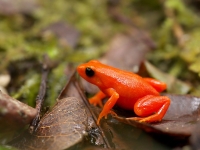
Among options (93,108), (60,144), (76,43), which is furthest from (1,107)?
(76,43)

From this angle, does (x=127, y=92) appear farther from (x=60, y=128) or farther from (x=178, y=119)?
(x=60, y=128)

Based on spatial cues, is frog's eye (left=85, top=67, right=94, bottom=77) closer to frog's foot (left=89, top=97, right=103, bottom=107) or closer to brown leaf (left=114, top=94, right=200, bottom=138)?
frog's foot (left=89, top=97, right=103, bottom=107)

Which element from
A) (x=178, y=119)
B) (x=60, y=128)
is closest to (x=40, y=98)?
(x=60, y=128)

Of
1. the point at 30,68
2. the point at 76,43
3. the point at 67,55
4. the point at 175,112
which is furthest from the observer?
the point at 76,43

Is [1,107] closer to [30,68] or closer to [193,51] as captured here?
[30,68]

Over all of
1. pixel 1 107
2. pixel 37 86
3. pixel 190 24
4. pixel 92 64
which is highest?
pixel 190 24

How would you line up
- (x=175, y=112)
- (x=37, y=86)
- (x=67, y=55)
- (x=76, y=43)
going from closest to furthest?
1. (x=175, y=112)
2. (x=37, y=86)
3. (x=67, y=55)
4. (x=76, y=43)

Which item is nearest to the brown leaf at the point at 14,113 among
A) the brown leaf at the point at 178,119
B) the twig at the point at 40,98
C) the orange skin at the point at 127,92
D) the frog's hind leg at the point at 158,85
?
the twig at the point at 40,98

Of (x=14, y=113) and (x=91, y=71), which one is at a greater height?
(x=91, y=71)
